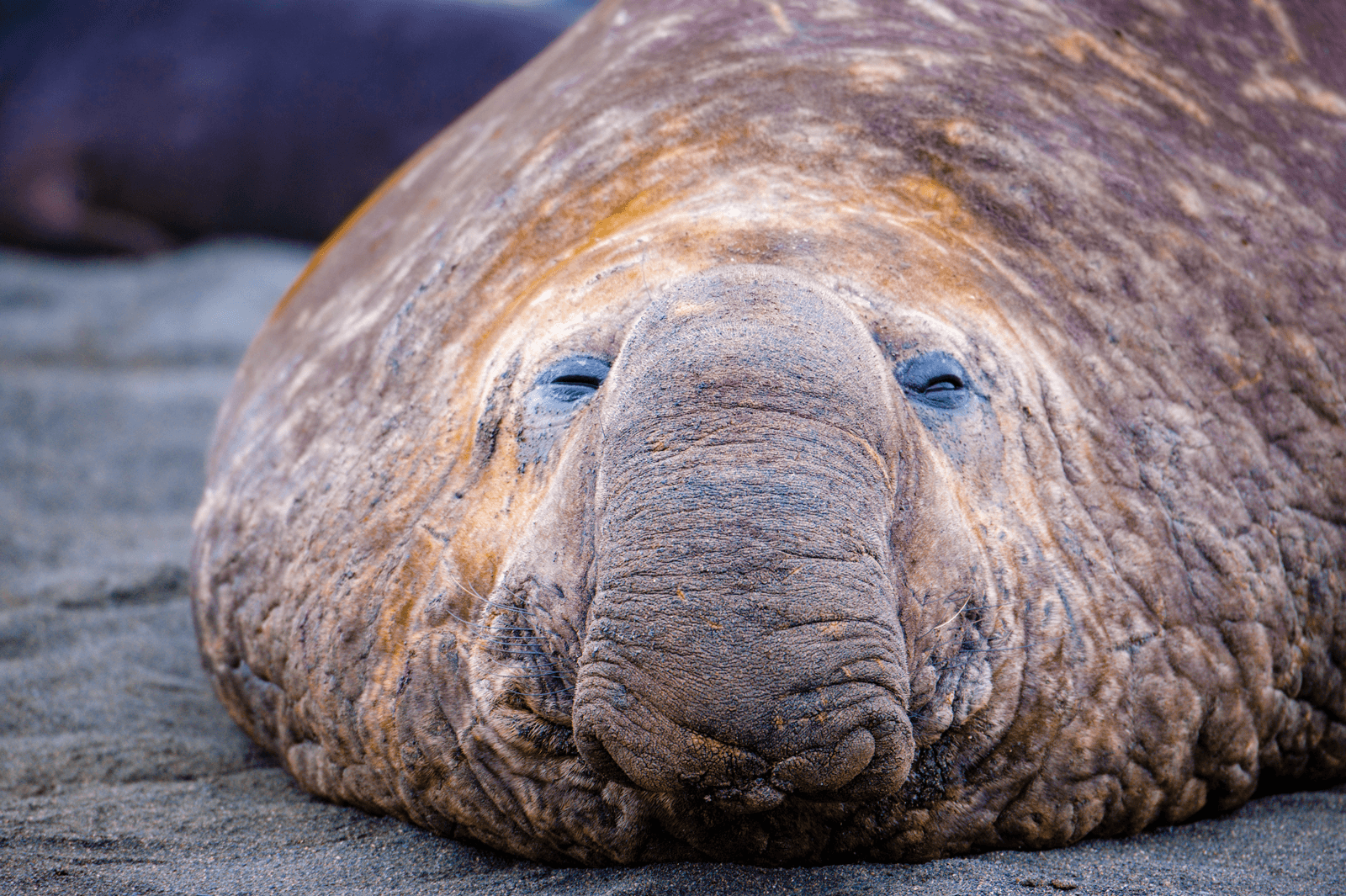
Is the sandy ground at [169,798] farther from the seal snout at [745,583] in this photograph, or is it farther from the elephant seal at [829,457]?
the seal snout at [745,583]

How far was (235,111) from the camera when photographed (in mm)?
8125

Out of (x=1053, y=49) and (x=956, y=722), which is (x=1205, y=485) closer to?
(x=956, y=722)

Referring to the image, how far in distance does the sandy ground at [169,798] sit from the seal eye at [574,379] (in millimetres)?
813

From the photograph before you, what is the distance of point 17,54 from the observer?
878 cm

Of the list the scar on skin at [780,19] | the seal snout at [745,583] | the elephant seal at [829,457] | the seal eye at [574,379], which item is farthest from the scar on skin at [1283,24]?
the seal eye at [574,379]

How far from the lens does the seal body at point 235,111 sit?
796cm

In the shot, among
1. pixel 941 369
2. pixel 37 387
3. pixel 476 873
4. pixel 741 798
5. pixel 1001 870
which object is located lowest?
pixel 37 387

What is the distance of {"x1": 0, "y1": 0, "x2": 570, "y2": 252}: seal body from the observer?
7961 millimetres

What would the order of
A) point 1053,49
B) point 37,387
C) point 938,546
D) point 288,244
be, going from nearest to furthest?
point 938,546 < point 1053,49 < point 37,387 < point 288,244

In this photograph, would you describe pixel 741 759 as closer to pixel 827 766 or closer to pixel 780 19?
pixel 827 766

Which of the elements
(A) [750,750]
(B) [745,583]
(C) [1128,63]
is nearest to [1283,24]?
(C) [1128,63]

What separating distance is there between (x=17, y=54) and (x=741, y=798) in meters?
8.87

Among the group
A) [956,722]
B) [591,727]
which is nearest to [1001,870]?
[956,722]

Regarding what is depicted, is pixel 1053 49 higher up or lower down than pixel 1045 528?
higher up
